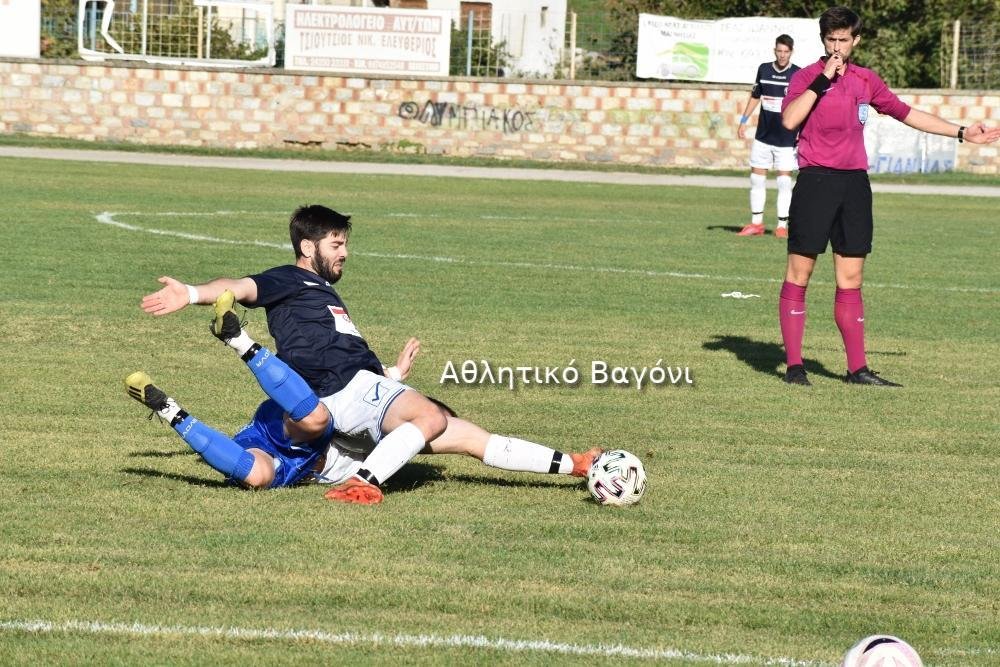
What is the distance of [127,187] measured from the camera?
24312mm

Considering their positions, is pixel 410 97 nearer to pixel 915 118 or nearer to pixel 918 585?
pixel 915 118

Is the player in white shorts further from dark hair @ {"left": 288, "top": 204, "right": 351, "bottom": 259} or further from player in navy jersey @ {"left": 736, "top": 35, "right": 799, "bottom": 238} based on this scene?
player in navy jersey @ {"left": 736, "top": 35, "right": 799, "bottom": 238}

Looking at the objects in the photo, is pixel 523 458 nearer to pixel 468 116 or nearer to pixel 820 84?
pixel 820 84

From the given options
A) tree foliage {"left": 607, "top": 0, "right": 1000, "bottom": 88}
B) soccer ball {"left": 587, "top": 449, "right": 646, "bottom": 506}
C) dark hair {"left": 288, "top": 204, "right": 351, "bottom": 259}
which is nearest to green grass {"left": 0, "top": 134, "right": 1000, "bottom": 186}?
tree foliage {"left": 607, "top": 0, "right": 1000, "bottom": 88}

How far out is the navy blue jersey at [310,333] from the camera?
731 centimetres

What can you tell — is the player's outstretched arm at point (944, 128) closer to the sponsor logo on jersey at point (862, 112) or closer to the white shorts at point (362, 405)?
the sponsor logo on jersey at point (862, 112)

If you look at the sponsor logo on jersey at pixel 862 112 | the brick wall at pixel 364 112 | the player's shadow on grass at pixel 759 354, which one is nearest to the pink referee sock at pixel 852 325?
the player's shadow on grass at pixel 759 354

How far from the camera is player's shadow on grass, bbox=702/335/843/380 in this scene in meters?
11.2

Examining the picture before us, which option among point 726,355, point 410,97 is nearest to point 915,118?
point 726,355

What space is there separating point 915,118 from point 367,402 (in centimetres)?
531

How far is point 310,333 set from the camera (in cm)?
734

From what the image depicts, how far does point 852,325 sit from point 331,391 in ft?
15.5

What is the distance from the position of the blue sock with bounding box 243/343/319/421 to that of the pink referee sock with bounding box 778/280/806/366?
4.75m

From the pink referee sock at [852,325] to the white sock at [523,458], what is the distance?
157 inches
